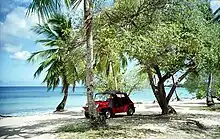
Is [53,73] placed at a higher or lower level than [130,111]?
higher

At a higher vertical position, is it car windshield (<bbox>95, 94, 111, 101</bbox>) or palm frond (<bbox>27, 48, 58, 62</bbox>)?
palm frond (<bbox>27, 48, 58, 62</bbox>)

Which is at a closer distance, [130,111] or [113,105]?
[113,105]

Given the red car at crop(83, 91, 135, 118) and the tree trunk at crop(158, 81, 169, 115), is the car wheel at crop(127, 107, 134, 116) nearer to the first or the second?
the red car at crop(83, 91, 135, 118)

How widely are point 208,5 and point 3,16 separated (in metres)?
5.67

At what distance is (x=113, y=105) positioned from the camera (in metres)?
9.29

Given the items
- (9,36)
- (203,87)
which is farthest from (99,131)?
(203,87)

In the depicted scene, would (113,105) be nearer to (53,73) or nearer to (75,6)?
(75,6)

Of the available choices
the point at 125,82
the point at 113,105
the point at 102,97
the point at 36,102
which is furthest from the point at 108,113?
the point at 36,102

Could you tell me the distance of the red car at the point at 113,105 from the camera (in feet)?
29.4

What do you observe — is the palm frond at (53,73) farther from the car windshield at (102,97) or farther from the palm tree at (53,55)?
the car windshield at (102,97)

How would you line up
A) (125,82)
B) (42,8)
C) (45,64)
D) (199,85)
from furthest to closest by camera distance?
(199,85) → (125,82) → (45,64) → (42,8)

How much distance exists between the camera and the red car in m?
8.95

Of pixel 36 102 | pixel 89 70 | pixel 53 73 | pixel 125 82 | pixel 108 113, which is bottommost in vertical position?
pixel 108 113

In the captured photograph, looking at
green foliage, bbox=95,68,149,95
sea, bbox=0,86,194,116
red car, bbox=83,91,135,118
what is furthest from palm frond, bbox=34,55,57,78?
red car, bbox=83,91,135,118
